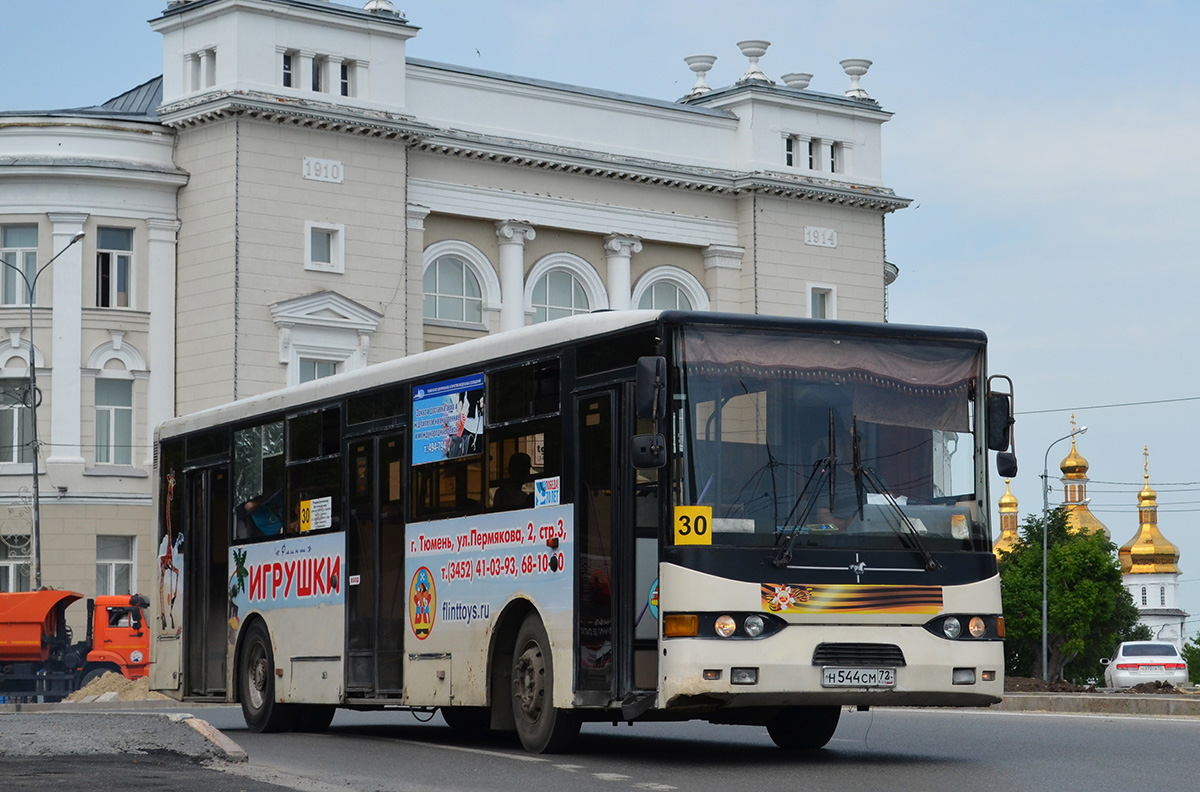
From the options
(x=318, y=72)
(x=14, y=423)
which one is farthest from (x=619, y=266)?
(x=14, y=423)

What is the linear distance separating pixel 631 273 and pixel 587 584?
153ft

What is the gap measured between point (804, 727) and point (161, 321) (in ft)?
129

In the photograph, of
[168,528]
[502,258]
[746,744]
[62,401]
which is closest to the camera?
[746,744]

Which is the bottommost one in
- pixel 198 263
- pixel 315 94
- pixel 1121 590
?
pixel 1121 590

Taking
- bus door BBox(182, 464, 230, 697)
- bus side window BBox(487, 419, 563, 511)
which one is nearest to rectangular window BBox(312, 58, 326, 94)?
bus door BBox(182, 464, 230, 697)

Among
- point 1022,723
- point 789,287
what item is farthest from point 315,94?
point 1022,723

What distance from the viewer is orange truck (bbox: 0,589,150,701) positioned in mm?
43031

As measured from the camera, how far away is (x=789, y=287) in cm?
6253

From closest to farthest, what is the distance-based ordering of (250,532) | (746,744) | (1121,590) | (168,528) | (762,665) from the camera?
1. (762,665)
2. (746,744)
3. (250,532)
4. (168,528)
5. (1121,590)

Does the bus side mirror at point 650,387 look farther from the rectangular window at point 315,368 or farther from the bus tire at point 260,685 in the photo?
A: the rectangular window at point 315,368

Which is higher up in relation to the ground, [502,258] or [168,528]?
[502,258]

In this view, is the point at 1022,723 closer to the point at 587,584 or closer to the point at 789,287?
the point at 587,584

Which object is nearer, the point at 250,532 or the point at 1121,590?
the point at 250,532

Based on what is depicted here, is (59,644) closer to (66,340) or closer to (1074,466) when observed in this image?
(66,340)
